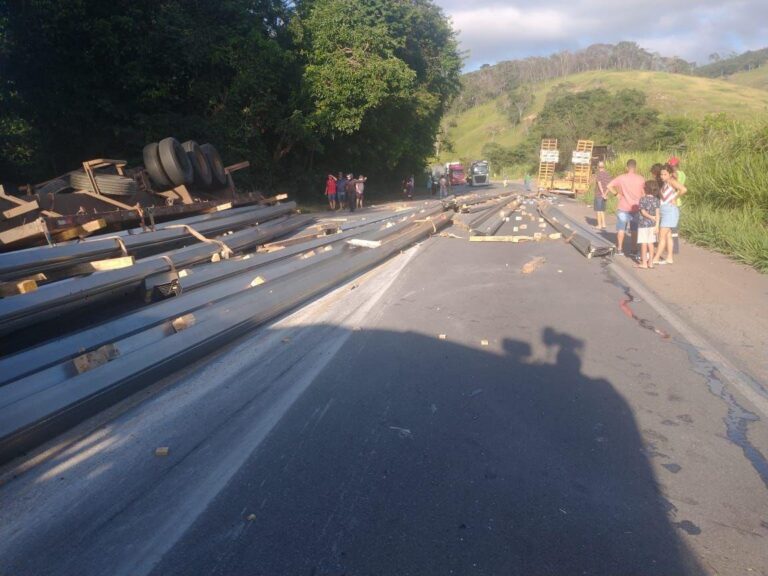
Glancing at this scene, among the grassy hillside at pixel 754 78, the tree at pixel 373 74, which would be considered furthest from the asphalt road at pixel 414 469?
the grassy hillside at pixel 754 78

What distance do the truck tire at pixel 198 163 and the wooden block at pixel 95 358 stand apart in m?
10.9

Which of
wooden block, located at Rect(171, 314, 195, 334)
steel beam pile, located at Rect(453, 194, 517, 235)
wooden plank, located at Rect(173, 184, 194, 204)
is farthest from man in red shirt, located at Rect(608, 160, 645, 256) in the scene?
wooden plank, located at Rect(173, 184, 194, 204)

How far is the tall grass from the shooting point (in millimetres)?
11008

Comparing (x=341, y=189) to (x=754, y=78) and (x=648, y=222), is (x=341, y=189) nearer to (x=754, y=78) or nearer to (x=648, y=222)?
(x=648, y=222)

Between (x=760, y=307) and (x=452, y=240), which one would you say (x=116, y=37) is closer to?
(x=452, y=240)

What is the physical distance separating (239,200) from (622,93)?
52.2 metres

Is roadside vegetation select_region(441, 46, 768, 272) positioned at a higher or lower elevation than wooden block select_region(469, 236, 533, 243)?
higher

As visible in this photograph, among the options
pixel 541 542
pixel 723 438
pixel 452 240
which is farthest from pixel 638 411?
pixel 452 240

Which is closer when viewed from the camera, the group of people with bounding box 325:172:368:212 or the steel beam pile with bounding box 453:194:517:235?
the steel beam pile with bounding box 453:194:517:235

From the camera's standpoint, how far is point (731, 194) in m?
13.3

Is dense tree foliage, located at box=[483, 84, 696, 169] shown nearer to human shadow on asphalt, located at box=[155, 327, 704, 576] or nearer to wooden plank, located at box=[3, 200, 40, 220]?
wooden plank, located at box=[3, 200, 40, 220]

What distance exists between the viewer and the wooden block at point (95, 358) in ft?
15.4

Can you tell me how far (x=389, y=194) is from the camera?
1614 inches

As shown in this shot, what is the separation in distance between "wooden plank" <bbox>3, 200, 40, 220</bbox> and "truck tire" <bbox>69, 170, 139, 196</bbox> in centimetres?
259
